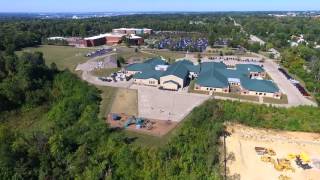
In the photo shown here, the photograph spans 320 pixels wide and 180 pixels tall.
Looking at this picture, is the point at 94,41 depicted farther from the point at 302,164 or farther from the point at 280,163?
the point at 302,164

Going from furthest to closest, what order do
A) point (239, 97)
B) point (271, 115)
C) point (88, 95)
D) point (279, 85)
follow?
point (279, 85), point (239, 97), point (88, 95), point (271, 115)

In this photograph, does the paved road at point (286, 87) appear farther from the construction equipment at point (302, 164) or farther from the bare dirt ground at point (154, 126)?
the bare dirt ground at point (154, 126)

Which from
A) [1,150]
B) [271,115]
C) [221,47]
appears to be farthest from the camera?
[221,47]

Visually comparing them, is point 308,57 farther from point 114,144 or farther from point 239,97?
point 114,144

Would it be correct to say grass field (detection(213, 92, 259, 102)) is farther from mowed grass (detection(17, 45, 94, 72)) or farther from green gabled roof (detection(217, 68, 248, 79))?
mowed grass (detection(17, 45, 94, 72))

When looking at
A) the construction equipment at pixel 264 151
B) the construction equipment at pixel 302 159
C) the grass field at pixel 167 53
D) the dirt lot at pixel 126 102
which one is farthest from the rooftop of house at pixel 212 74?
the construction equipment at pixel 302 159

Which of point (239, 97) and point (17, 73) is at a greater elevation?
point (17, 73)

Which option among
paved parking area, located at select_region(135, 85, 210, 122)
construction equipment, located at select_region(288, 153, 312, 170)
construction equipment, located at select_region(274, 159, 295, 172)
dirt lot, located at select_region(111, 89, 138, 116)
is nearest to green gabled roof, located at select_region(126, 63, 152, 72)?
paved parking area, located at select_region(135, 85, 210, 122)

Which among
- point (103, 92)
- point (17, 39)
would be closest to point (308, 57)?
point (103, 92)
